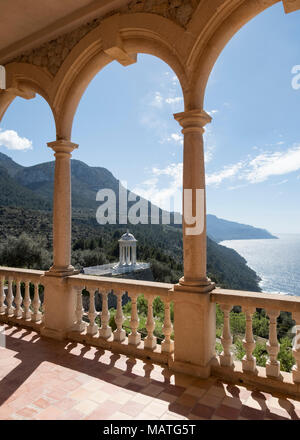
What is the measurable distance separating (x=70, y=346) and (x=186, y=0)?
5.32 m

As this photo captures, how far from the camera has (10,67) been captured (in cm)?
579

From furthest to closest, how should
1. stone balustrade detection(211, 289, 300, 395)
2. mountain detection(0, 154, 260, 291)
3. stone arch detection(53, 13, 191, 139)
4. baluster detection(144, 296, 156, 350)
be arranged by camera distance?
mountain detection(0, 154, 260, 291) → baluster detection(144, 296, 156, 350) → stone arch detection(53, 13, 191, 139) → stone balustrade detection(211, 289, 300, 395)

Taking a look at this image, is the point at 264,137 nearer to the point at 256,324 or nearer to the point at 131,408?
the point at 256,324

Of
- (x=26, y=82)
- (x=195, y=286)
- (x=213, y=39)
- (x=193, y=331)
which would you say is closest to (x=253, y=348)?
(x=193, y=331)

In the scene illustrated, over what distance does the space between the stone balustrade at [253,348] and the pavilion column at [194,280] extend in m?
0.18

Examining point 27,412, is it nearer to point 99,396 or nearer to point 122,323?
point 99,396

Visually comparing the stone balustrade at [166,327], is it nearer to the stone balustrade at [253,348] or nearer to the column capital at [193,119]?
the stone balustrade at [253,348]

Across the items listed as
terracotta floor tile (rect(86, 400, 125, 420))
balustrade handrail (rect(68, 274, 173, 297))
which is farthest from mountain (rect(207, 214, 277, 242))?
terracotta floor tile (rect(86, 400, 125, 420))

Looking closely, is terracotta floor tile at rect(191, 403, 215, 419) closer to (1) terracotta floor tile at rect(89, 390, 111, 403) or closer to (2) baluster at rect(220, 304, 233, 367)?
(2) baluster at rect(220, 304, 233, 367)

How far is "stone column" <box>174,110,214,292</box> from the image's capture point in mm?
3715

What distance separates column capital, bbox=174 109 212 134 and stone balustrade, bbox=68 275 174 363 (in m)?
2.18

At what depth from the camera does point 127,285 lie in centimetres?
431

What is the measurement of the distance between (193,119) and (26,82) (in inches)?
152
